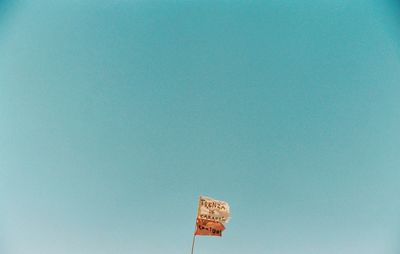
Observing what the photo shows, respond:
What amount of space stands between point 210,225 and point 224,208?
4.10ft

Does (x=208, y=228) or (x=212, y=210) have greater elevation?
(x=212, y=210)

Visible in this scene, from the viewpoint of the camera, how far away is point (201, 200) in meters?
16.3

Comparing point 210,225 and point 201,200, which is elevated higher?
point 201,200

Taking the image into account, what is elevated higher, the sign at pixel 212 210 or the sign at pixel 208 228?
the sign at pixel 212 210

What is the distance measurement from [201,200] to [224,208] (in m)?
1.45

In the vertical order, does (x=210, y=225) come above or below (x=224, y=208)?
below

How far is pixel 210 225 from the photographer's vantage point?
632 inches

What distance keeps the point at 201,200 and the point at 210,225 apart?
56.6 inches

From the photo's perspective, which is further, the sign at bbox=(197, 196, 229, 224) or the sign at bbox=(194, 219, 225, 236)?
the sign at bbox=(197, 196, 229, 224)

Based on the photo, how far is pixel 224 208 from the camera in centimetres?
1655

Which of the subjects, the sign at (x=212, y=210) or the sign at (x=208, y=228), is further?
the sign at (x=212, y=210)

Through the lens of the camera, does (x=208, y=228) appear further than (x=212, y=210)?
No

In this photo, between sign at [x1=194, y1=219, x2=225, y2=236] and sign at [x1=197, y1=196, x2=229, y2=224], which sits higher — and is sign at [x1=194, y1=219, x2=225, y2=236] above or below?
below
